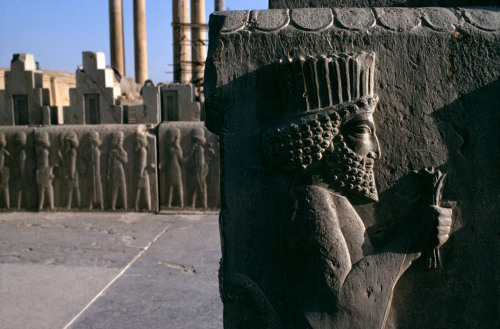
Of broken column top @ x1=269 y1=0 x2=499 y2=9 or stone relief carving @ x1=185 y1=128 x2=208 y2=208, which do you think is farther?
stone relief carving @ x1=185 y1=128 x2=208 y2=208

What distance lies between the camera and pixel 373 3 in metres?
1.72

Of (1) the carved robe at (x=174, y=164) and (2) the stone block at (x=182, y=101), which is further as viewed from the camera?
(2) the stone block at (x=182, y=101)

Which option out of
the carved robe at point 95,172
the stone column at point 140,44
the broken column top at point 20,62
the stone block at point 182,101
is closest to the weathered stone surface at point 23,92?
the broken column top at point 20,62

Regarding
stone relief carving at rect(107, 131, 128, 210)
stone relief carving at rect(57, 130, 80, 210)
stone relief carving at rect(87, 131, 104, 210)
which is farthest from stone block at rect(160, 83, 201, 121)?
stone relief carving at rect(57, 130, 80, 210)

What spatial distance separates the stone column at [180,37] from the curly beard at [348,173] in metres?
14.8

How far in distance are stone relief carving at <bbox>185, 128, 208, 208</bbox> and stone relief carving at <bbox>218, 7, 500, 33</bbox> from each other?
3.97 metres

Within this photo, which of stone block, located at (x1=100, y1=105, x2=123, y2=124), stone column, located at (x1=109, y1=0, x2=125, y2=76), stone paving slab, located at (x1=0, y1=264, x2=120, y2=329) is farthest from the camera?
stone column, located at (x1=109, y1=0, x2=125, y2=76)

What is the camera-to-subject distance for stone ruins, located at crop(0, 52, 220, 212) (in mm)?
5566

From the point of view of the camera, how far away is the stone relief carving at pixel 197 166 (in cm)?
554

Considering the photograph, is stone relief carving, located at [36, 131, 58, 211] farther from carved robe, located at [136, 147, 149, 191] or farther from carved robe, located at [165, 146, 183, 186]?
carved robe, located at [165, 146, 183, 186]

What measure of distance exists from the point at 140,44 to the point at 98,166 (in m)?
14.4

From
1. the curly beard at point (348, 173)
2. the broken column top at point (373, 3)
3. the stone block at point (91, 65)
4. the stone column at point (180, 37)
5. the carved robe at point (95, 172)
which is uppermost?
the stone column at point (180, 37)

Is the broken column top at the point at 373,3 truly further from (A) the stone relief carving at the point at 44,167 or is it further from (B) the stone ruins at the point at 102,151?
(A) the stone relief carving at the point at 44,167

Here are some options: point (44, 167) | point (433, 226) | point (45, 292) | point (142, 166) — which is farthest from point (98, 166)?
point (433, 226)
